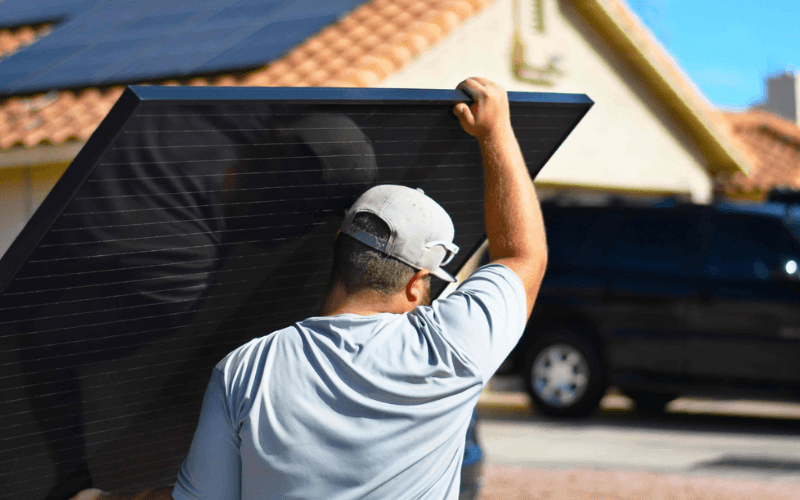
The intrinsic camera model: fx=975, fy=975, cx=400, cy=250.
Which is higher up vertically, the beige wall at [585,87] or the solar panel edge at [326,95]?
the solar panel edge at [326,95]

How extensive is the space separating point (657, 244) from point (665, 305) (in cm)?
70

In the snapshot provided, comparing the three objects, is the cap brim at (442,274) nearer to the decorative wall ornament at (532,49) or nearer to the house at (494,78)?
the house at (494,78)

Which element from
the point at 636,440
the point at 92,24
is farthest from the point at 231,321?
the point at 92,24

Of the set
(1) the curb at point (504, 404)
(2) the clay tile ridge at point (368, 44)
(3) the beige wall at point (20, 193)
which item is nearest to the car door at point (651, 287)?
(1) the curb at point (504, 404)

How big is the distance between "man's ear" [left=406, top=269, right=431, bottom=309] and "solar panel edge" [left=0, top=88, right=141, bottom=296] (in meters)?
0.72

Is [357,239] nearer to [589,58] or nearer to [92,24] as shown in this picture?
[92,24]

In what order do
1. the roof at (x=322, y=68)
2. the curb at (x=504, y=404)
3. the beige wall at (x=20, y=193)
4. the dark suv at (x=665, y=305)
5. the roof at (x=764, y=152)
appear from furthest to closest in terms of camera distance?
the roof at (x=764, y=152)
the curb at (x=504, y=404)
the dark suv at (x=665, y=305)
the beige wall at (x=20, y=193)
the roof at (x=322, y=68)

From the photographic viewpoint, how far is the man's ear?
207 centimetres

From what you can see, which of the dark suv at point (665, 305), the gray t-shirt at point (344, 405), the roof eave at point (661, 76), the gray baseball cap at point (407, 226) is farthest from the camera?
the roof eave at point (661, 76)

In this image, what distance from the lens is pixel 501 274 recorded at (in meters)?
2.08

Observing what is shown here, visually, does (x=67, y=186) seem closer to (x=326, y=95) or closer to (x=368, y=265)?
(x=326, y=95)

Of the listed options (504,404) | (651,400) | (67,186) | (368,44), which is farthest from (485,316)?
(504,404)

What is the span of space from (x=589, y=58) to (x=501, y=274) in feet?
41.0

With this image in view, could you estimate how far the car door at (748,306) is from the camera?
9.59m
